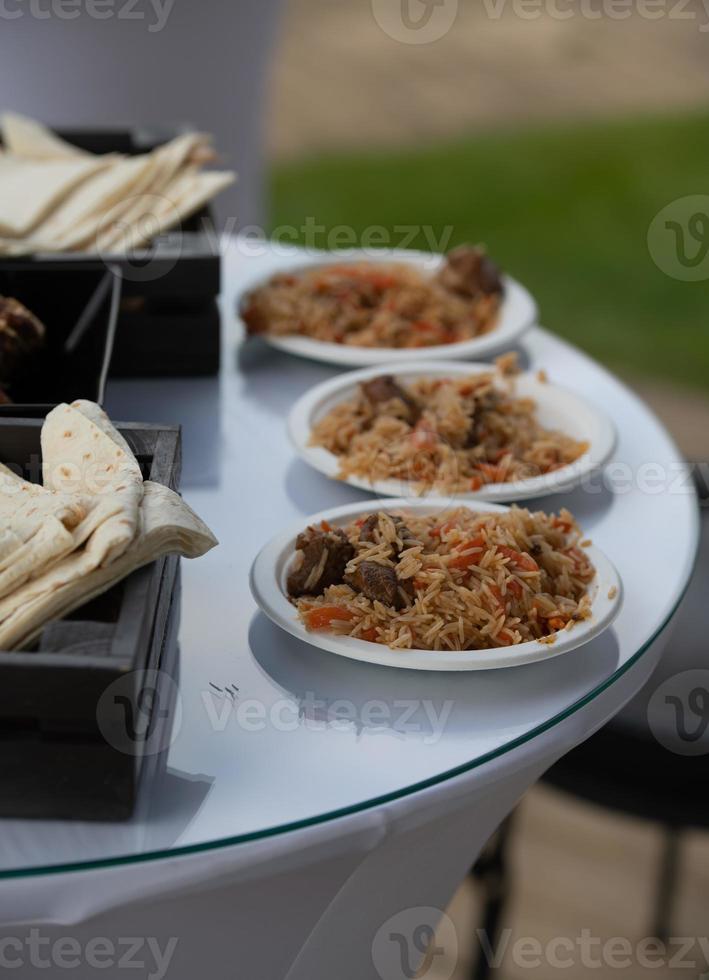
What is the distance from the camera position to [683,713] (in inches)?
68.2

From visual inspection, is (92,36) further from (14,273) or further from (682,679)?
(682,679)

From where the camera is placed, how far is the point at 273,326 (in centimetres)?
194

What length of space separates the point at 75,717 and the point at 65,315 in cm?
96

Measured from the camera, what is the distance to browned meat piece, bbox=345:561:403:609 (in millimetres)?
1221

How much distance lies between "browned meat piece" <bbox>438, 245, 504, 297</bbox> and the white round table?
0.68 metres

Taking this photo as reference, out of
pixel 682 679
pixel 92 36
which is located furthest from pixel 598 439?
pixel 92 36

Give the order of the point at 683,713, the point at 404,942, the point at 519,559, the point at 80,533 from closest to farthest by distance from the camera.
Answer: the point at 80,533
the point at 519,559
the point at 404,942
the point at 683,713

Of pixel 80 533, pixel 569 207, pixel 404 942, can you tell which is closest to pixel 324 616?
pixel 80 533

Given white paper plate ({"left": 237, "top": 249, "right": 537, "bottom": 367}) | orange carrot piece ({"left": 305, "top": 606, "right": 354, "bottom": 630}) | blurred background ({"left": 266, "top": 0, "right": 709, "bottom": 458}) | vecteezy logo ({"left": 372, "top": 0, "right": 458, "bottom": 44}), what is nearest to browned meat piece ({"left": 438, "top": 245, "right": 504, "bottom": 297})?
white paper plate ({"left": 237, "top": 249, "right": 537, "bottom": 367})

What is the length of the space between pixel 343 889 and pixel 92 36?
103 inches

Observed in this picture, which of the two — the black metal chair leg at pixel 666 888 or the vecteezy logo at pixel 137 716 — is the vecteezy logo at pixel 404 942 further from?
the black metal chair leg at pixel 666 888

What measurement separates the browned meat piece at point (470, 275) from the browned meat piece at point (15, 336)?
761mm

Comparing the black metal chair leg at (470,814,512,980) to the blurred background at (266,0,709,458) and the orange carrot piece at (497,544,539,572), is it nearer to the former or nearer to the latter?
→ the orange carrot piece at (497,544,539,572)

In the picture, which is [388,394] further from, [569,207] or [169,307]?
[569,207]
